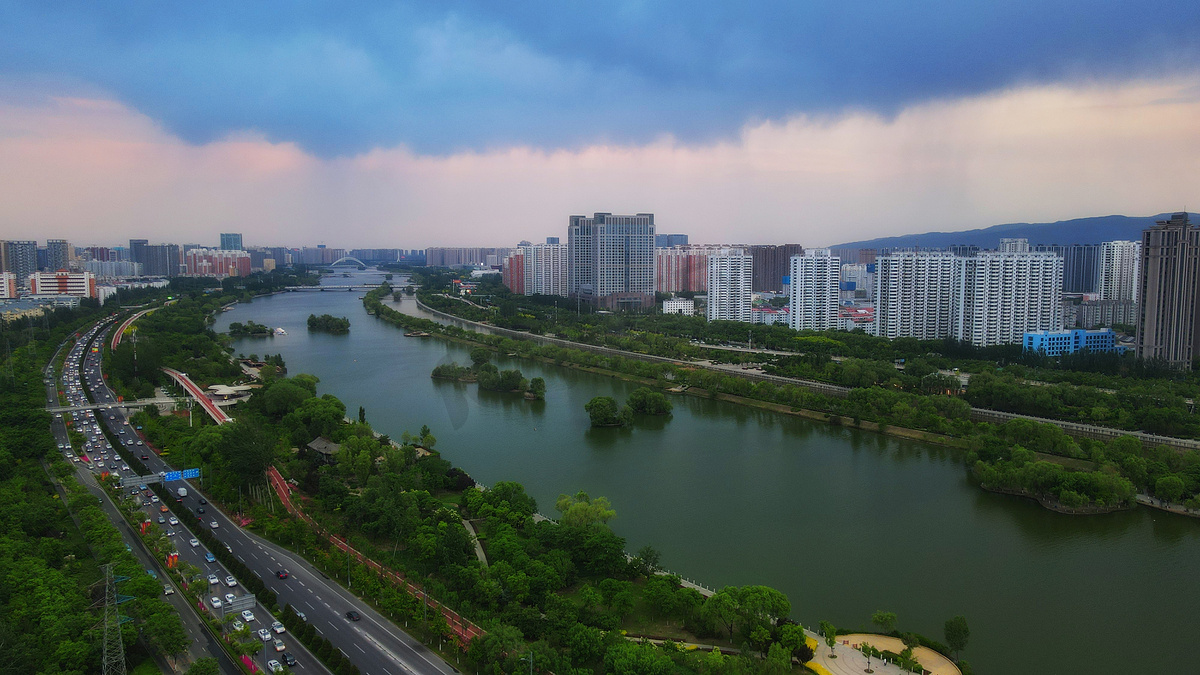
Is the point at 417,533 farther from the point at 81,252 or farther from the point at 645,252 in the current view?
the point at 81,252

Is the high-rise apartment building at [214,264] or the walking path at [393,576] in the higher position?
the high-rise apartment building at [214,264]

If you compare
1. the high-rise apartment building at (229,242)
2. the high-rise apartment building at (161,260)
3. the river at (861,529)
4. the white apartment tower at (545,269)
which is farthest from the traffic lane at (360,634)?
the high-rise apartment building at (229,242)

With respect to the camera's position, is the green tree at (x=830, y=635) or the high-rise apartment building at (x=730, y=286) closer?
the green tree at (x=830, y=635)

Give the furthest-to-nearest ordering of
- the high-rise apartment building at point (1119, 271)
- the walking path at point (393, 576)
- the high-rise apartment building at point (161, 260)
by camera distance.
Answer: the high-rise apartment building at point (161, 260)
the high-rise apartment building at point (1119, 271)
the walking path at point (393, 576)

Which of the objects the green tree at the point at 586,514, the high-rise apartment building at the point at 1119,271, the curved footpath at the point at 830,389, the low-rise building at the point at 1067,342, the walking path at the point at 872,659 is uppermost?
the high-rise apartment building at the point at 1119,271

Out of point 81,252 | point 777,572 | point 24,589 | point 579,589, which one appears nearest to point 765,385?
point 777,572

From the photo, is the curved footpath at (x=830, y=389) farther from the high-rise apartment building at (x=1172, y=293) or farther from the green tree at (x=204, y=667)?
the green tree at (x=204, y=667)
